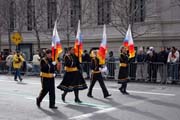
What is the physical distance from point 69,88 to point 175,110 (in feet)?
11.3

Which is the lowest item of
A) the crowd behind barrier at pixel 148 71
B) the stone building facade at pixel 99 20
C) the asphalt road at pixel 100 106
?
the asphalt road at pixel 100 106

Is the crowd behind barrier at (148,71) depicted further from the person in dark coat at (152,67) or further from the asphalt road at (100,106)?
the asphalt road at (100,106)

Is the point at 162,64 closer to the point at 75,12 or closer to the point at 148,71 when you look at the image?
the point at 148,71

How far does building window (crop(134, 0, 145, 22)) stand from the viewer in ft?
92.3

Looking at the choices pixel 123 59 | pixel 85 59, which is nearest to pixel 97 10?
pixel 85 59

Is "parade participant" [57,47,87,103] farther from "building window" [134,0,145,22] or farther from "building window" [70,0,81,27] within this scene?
"building window" [70,0,81,27]

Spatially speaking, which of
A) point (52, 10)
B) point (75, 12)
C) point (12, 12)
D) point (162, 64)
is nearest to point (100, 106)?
point (162, 64)

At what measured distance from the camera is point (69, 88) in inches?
495

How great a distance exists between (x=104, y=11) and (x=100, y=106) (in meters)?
20.3

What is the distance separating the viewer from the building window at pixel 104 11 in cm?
3051

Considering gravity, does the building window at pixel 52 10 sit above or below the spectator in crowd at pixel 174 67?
above

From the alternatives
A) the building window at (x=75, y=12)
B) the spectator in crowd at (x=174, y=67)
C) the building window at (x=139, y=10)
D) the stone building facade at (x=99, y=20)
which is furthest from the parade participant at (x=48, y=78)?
the building window at (x=75, y=12)

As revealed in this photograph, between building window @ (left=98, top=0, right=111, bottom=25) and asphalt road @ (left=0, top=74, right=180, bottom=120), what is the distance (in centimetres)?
1545

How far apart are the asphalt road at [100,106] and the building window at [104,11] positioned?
1545 centimetres
